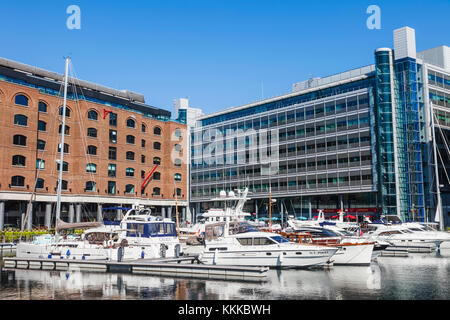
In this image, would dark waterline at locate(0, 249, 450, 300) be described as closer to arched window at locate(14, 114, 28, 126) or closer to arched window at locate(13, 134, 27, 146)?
arched window at locate(13, 134, 27, 146)

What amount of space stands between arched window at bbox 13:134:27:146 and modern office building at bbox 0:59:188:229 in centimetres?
15

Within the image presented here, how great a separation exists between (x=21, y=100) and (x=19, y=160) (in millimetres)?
9246

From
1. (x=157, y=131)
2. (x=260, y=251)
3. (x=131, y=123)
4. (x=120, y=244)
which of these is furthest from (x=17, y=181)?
(x=260, y=251)

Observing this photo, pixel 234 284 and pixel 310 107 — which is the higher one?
pixel 310 107

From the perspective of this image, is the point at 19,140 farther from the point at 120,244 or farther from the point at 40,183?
the point at 120,244

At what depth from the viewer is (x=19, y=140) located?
67000mm

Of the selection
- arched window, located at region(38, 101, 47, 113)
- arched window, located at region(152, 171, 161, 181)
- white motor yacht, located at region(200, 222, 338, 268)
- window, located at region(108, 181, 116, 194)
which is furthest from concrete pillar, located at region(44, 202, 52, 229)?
white motor yacht, located at region(200, 222, 338, 268)

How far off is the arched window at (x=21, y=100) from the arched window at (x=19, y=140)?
4.88 m

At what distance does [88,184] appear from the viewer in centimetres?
7488
